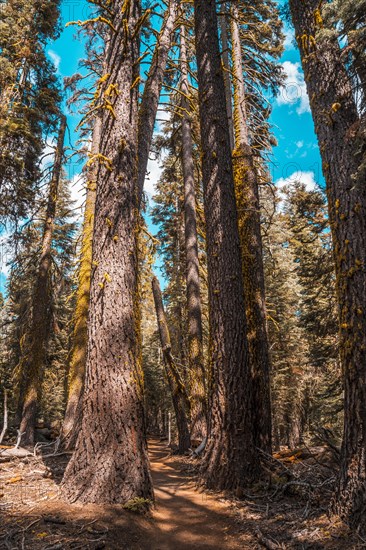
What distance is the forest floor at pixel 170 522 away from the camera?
3033 mm

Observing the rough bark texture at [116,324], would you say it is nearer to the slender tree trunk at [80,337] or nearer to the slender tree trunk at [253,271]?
the slender tree trunk at [253,271]

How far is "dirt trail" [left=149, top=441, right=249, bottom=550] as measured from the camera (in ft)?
11.8

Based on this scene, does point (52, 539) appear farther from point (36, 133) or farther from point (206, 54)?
point (36, 133)

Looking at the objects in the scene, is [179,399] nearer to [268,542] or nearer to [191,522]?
[191,522]

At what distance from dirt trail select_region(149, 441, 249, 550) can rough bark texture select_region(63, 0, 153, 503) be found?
420mm

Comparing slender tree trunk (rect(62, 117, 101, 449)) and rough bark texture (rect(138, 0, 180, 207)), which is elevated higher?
rough bark texture (rect(138, 0, 180, 207))

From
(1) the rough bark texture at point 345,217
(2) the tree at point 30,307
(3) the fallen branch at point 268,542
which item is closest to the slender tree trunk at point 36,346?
(2) the tree at point 30,307

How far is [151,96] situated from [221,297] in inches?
169

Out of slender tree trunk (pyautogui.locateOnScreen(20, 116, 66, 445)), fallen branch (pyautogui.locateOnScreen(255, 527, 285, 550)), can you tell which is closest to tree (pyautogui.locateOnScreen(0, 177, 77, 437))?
slender tree trunk (pyautogui.locateOnScreen(20, 116, 66, 445))

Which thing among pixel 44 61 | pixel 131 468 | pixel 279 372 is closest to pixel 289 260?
pixel 279 372

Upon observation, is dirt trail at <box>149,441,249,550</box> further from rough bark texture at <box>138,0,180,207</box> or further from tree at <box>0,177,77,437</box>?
tree at <box>0,177,77,437</box>

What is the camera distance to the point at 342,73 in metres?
4.54

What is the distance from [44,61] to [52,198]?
4.70m

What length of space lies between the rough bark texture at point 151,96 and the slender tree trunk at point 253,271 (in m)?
1.51
